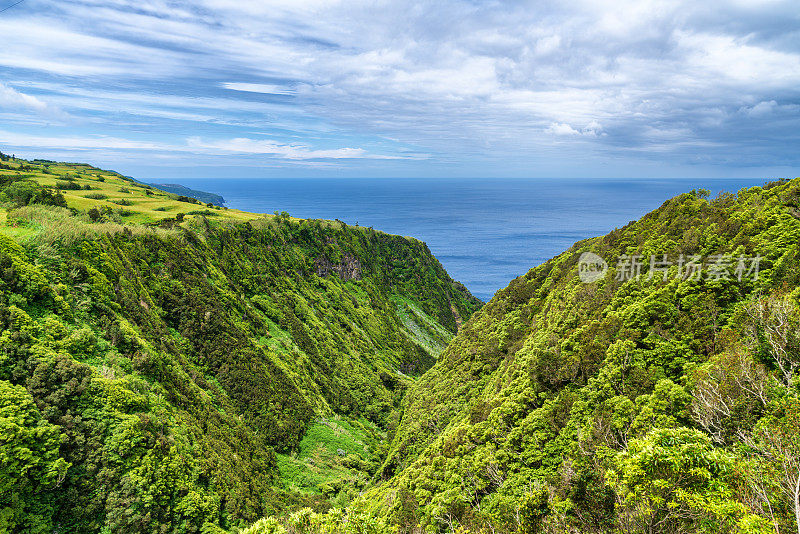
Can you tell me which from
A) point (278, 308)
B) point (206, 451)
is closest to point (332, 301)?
point (278, 308)

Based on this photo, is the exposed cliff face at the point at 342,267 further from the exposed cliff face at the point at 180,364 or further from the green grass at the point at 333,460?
the green grass at the point at 333,460

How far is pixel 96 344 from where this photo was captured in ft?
120

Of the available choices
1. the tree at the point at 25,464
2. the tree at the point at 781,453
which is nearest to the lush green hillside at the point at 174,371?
the tree at the point at 25,464

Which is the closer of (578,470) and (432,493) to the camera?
(578,470)

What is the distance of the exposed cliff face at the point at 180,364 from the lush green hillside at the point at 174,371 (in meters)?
0.17

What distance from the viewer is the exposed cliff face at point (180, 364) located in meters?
29.2

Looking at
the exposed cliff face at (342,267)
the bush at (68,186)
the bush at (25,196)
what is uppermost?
the bush at (68,186)

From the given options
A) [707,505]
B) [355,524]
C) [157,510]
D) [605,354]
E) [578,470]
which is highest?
[605,354]

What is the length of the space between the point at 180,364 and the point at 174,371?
14.9 ft

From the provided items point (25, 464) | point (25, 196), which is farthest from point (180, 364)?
point (25, 196)

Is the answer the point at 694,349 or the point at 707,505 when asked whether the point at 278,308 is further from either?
the point at 707,505

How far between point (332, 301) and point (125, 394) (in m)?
83.7

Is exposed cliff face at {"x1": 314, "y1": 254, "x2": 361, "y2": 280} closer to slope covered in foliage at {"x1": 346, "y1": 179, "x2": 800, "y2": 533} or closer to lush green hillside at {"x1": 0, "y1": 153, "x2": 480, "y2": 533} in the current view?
lush green hillside at {"x1": 0, "y1": 153, "x2": 480, "y2": 533}

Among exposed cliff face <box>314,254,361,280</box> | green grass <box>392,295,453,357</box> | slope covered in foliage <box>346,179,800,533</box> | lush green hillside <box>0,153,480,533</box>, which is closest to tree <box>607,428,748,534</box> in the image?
slope covered in foliage <box>346,179,800,533</box>
